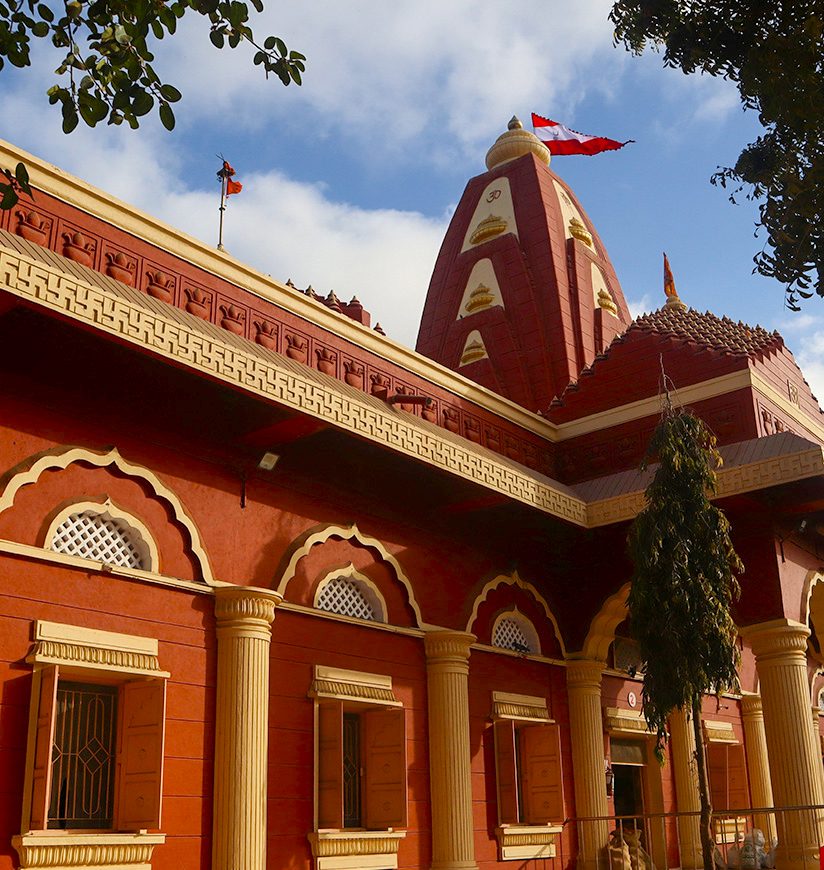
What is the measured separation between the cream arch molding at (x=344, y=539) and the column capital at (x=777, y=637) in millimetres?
3493

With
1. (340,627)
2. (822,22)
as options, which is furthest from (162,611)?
(822,22)

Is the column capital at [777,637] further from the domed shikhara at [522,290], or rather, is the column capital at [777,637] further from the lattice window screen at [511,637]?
the domed shikhara at [522,290]

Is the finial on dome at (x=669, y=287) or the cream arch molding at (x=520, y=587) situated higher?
the finial on dome at (x=669, y=287)

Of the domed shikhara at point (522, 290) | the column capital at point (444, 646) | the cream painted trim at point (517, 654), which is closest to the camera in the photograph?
the column capital at point (444, 646)

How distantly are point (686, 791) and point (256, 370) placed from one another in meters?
8.58

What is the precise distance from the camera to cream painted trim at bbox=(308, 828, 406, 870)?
336 inches

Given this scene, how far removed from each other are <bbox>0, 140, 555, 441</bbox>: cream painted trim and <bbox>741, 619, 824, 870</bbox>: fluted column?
3.70 m

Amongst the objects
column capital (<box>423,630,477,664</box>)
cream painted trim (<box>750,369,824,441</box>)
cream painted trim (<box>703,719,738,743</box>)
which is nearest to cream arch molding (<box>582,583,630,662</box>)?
column capital (<box>423,630,477,664</box>)

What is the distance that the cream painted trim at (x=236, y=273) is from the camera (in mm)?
8078

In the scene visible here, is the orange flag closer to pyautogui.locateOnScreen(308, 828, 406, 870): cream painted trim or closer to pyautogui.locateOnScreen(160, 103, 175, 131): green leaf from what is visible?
pyautogui.locateOnScreen(308, 828, 406, 870): cream painted trim

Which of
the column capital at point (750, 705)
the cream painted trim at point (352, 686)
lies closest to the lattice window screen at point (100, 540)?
the cream painted trim at point (352, 686)

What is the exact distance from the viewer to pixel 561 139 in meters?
20.8

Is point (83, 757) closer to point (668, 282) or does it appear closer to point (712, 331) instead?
point (712, 331)

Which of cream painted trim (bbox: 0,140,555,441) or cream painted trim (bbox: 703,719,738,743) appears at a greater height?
cream painted trim (bbox: 0,140,555,441)
